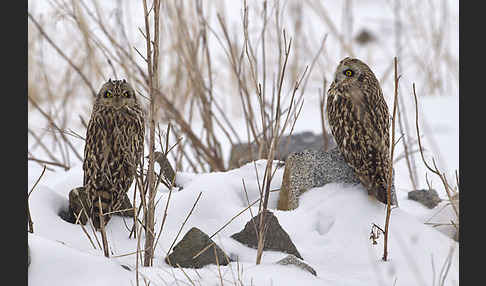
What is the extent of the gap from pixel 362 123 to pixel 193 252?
914 mm

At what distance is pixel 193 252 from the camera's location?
6.64ft

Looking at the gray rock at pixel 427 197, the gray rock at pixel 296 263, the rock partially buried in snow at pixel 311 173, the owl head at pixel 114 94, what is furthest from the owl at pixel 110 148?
the gray rock at pixel 427 197

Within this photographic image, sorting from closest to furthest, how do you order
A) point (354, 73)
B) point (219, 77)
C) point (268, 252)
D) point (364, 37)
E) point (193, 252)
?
point (193, 252) < point (268, 252) < point (354, 73) < point (219, 77) < point (364, 37)

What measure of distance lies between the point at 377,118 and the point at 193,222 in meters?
0.85

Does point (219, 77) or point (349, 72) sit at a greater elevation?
point (349, 72)

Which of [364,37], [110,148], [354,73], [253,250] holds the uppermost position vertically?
[364,37]

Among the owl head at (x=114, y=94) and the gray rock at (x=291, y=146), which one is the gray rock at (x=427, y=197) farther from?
the owl head at (x=114, y=94)

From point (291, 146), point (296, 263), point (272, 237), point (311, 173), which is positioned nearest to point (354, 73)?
point (311, 173)

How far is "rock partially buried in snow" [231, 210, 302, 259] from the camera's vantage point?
2131 millimetres

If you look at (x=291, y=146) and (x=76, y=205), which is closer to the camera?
(x=76, y=205)

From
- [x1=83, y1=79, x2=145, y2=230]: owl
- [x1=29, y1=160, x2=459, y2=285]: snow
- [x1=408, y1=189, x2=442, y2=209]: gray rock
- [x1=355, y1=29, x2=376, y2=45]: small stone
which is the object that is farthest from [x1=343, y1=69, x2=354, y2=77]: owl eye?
[x1=355, y1=29, x2=376, y2=45]: small stone

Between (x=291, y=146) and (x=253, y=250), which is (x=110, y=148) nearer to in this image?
(x=253, y=250)

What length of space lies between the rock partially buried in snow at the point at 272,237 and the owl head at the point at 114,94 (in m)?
0.83

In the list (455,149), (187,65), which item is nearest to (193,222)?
(187,65)
